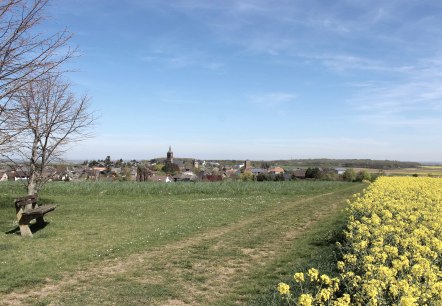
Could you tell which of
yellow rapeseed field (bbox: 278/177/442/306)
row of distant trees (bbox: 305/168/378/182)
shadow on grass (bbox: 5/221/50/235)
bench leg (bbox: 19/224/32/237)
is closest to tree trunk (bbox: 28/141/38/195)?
shadow on grass (bbox: 5/221/50/235)

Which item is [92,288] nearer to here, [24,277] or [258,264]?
[24,277]

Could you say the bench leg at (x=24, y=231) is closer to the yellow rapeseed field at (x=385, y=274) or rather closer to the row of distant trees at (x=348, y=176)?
the yellow rapeseed field at (x=385, y=274)

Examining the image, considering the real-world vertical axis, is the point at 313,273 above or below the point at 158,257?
above

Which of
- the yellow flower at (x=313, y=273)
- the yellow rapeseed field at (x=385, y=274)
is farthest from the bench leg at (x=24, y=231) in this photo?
the yellow flower at (x=313, y=273)

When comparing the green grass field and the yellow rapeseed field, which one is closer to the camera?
the yellow rapeseed field

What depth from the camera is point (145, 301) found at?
6617 millimetres

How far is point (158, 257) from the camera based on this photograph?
31.7 ft

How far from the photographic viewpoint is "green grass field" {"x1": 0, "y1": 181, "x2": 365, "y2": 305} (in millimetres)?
6980

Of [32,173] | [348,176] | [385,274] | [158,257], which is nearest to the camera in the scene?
[385,274]

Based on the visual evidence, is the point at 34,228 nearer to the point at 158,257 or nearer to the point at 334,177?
the point at 158,257

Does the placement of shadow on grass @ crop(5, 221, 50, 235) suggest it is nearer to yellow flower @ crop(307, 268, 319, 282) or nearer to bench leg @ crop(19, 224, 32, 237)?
bench leg @ crop(19, 224, 32, 237)

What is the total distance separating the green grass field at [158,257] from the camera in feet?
22.9

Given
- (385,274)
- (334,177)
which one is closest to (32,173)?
(385,274)

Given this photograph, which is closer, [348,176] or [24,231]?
[24,231]
